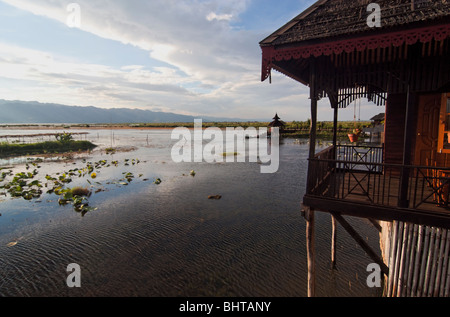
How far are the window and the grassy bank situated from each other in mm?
52458

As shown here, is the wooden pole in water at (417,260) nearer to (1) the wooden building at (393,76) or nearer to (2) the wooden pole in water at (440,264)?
(1) the wooden building at (393,76)

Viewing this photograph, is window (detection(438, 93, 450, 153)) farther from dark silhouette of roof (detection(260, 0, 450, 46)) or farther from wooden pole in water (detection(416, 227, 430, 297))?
dark silhouette of roof (detection(260, 0, 450, 46))

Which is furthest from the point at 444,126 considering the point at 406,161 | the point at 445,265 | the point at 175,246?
the point at 175,246

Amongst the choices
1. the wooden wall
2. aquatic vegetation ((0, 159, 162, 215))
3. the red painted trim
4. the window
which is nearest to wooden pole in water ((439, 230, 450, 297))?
the window

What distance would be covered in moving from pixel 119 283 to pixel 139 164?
1023 inches

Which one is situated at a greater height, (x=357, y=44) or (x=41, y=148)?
(x=357, y=44)

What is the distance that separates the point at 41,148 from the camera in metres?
45.4

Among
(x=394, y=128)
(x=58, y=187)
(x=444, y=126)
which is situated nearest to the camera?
(x=444, y=126)

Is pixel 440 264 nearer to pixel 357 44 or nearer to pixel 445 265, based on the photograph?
pixel 445 265

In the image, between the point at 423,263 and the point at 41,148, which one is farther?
the point at 41,148

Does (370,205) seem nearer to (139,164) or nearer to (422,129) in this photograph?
(422,129)

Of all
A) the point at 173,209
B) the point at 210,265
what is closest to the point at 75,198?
the point at 173,209

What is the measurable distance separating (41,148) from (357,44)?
54994mm

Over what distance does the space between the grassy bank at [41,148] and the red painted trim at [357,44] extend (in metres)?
49.8
